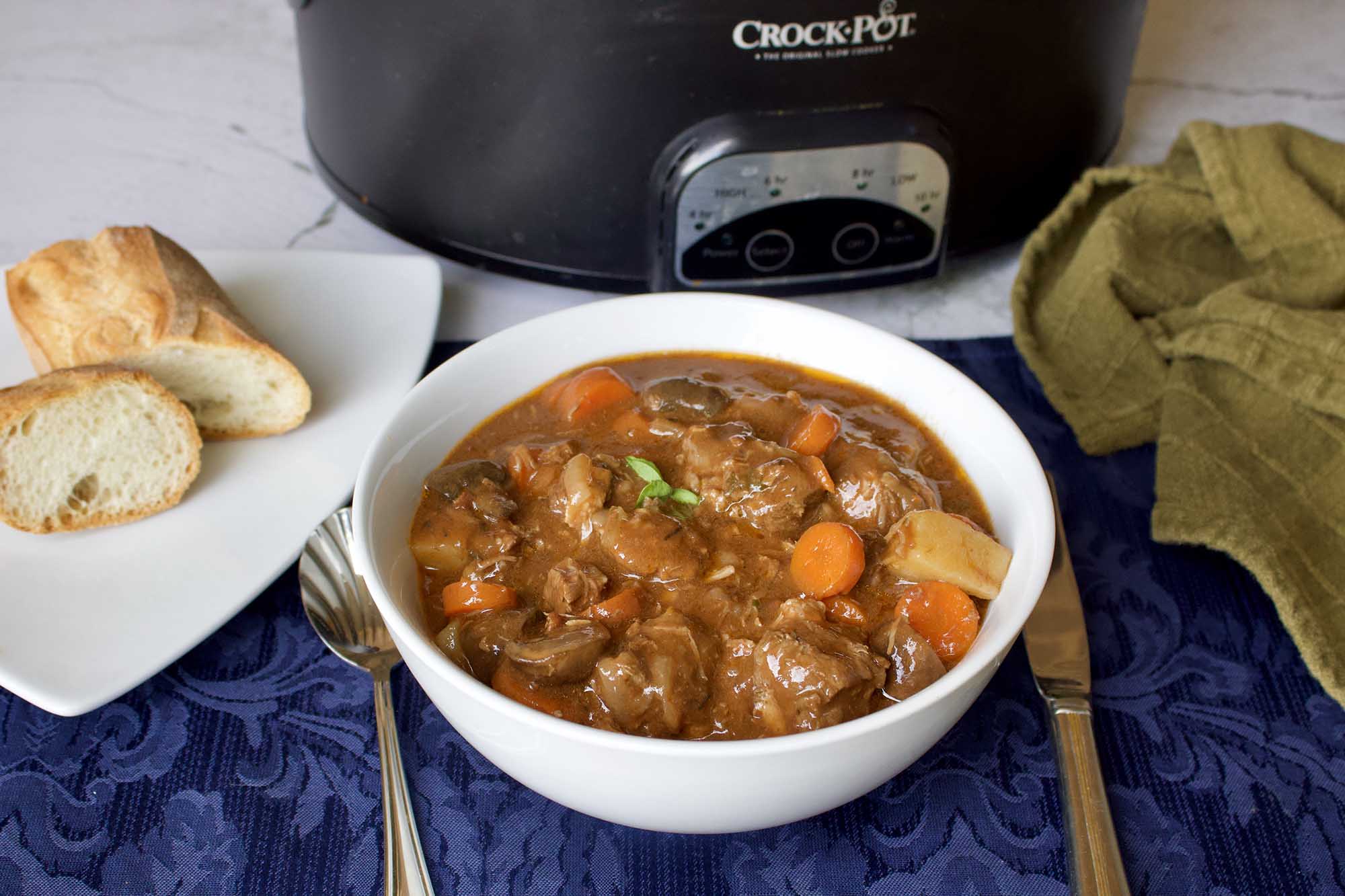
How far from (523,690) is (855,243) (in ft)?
4.60

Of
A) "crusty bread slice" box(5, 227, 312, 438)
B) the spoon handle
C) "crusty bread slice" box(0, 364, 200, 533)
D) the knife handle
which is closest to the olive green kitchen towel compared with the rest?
the knife handle

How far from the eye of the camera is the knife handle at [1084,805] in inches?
65.9

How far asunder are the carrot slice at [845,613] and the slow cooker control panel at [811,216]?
1.04 metres

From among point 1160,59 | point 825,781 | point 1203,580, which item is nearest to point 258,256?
point 825,781

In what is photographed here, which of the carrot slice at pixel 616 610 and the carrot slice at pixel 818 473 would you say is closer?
the carrot slice at pixel 616 610

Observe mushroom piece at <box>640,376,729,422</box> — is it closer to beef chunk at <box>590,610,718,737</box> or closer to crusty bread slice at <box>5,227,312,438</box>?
beef chunk at <box>590,610,718,737</box>

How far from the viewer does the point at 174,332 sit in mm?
2355

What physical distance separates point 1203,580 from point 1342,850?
1.88 feet

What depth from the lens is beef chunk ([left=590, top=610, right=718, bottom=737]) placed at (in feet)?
5.22

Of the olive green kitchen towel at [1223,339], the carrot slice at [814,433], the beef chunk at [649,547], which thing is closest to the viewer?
the beef chunk at [649,547]

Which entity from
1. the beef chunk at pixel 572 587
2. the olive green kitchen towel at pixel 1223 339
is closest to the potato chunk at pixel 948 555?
the beef chunk at pixel 572 587

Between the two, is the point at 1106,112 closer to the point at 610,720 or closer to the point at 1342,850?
the point at 1342,850

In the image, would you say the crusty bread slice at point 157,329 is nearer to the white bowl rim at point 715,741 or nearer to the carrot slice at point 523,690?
the white bowl rim at point 715,741

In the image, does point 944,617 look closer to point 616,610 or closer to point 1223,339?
point 616,610
